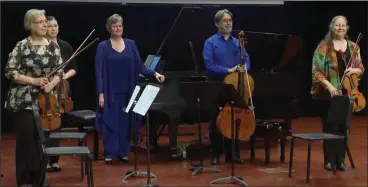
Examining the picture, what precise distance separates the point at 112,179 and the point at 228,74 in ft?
4.72

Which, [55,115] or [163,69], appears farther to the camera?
[163,69]

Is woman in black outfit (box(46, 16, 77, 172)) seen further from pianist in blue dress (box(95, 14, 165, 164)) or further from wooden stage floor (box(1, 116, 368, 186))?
pianist in blue dress (box(95, 14, 165, 164))

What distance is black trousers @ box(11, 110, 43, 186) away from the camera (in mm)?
4645

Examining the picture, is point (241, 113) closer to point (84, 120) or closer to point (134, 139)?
point (134, 139)

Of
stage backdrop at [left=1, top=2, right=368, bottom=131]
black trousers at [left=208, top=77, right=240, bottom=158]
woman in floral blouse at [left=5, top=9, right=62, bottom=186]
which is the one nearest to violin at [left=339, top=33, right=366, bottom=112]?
black trousers at [left=208, top=77, right=240, bottom=158]

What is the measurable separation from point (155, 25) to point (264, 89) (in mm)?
3159

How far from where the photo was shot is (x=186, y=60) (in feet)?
23.0

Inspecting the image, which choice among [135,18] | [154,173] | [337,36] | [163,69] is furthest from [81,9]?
[337,36]

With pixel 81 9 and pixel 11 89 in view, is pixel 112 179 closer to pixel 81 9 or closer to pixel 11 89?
pixel 11 89

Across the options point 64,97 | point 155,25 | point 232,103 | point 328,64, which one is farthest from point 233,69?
point 155,25

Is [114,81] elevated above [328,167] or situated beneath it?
elevated above

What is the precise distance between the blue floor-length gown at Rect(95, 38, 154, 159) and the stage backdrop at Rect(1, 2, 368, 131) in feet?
3.09

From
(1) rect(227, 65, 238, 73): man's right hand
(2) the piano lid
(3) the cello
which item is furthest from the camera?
(2) the piano lid

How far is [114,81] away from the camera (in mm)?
5977
